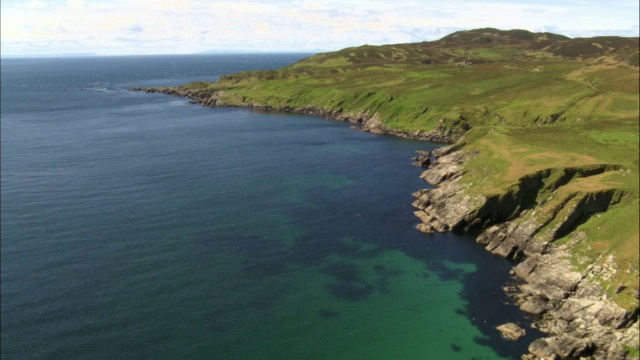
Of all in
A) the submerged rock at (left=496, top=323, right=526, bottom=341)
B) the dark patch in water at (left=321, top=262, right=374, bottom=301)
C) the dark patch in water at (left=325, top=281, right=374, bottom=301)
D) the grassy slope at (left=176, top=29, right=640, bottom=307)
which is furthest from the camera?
the grassy slope at (left=176, top=29, right=640, bottom=307)

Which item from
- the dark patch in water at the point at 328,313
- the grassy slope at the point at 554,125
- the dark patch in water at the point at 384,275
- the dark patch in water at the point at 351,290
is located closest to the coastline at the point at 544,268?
the grassy slope at the point at 554,125

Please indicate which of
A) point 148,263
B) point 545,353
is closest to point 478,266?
point 545,353

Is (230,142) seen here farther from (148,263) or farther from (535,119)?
(535,119)

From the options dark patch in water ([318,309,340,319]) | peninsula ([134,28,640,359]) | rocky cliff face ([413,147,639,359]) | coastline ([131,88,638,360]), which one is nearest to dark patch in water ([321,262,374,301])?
dark patch in water ([318,309,340,319])

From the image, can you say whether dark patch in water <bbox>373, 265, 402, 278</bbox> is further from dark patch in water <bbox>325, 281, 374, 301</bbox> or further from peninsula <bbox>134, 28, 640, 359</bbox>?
peninsula <bbox>134, 28, 640, 359</bbox>

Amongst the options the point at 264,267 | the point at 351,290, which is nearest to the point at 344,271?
the point at 351,290
